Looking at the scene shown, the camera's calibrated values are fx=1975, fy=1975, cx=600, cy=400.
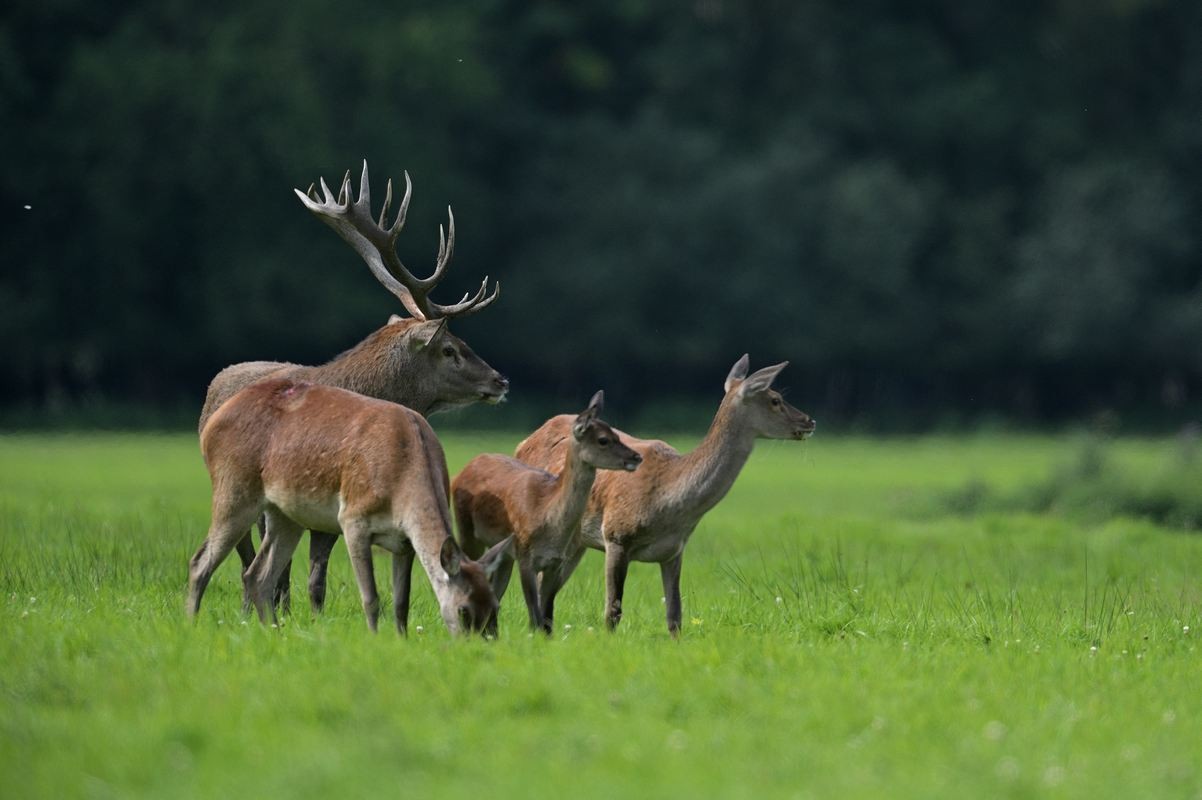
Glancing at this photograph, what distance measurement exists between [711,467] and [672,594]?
2.12ft

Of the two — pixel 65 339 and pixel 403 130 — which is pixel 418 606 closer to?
pixel 65 339

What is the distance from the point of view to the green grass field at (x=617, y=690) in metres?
6.04

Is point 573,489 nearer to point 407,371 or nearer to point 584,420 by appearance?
point 584,420

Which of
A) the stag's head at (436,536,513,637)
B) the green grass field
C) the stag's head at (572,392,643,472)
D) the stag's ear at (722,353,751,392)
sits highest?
the stag's ear at (722,353,751,392)

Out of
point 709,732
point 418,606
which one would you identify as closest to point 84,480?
point 418,606

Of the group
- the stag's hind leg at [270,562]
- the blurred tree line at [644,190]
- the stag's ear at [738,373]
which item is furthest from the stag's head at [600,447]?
the blurred tree line at [644,190]

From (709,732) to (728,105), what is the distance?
135ft

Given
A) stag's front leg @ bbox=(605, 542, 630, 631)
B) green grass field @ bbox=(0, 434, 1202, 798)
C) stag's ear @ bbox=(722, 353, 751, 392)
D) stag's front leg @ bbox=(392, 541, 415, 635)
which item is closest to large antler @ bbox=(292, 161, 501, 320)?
green grass field @ bbox=(0, 434, 1202, 798)

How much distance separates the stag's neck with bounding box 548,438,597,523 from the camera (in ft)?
29.9

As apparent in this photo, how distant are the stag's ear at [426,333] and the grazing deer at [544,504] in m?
1.63

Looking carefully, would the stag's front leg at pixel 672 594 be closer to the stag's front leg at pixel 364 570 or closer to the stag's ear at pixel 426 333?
the stag's front leg at pixel 364 570

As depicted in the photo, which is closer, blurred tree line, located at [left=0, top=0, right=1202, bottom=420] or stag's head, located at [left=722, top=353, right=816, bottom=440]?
stag's head, located at [left=722, top=353, right=816, bottom=440]

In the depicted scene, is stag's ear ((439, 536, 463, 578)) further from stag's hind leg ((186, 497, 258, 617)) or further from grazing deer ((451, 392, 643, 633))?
stag's hind leg ((186, 497, 258, 617))

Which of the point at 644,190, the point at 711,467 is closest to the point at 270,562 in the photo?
the point at 711,467
